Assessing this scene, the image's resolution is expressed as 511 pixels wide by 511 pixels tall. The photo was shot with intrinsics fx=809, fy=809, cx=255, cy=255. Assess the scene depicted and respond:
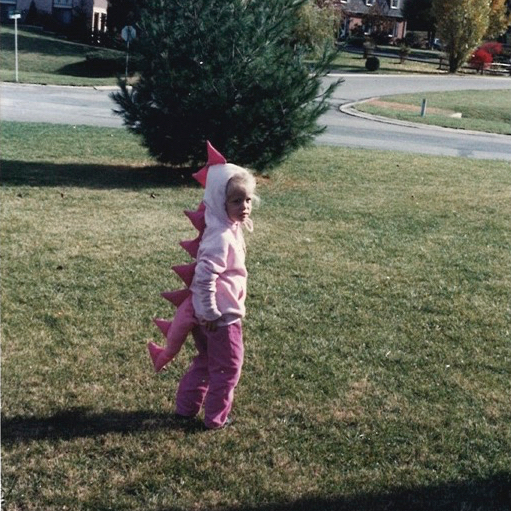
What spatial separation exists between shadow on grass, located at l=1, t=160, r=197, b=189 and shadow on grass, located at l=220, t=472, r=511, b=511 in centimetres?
755

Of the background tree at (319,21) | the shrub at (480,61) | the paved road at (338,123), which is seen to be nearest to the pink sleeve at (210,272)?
the paved road at (338,123)

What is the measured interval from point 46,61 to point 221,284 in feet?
125

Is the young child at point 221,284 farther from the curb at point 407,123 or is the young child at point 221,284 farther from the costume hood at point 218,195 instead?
the curb at point 407,123

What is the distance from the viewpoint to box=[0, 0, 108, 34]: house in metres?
52.7

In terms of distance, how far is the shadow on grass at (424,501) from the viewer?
3623 millimetres

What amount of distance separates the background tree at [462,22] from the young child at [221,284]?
4681 cm

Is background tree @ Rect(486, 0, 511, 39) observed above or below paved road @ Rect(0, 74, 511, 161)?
above

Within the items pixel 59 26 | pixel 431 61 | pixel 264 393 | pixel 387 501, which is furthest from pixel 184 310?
pixel 431 61

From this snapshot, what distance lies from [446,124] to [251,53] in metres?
15.5

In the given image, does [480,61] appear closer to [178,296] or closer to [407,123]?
[407,123]

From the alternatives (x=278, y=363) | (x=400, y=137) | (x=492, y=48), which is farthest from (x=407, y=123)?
(x=492, y=48)

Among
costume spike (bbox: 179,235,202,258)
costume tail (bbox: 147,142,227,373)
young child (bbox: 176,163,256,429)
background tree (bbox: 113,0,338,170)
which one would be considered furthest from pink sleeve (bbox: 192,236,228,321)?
background tree (bbox: 113,0,338,170)

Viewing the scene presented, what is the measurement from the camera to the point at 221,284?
4.04m

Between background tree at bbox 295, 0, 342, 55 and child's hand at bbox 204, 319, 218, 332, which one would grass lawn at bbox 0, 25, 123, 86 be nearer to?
background tree at bbox 295, 0, 342, 55
